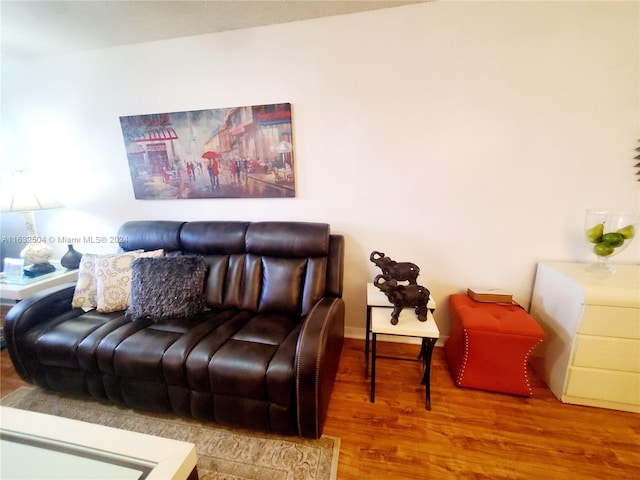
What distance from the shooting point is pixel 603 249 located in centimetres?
143

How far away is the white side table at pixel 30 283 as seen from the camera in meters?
1.71

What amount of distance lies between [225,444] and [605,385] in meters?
2.08

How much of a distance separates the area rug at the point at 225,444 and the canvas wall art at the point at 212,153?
153 cm

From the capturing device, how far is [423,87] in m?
1.64

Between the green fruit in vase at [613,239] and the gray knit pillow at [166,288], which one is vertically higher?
the green fruit in vase at [613,239]

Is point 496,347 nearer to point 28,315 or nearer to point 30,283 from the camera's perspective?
point 28,315

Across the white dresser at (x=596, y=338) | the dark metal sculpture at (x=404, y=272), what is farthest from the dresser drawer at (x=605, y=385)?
the dark metal sculpture at (x=404, y=272)

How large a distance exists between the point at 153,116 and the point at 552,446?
3.33 meters

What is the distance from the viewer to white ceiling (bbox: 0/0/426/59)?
1.52 m

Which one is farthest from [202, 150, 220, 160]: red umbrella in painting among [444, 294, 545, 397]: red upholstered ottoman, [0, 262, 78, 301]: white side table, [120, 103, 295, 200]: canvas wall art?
[444, 294, 545, 397]: red upholstered ottoman

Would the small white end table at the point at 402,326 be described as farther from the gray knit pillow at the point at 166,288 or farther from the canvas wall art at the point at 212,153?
the gray knit pillow at the point at 166,288

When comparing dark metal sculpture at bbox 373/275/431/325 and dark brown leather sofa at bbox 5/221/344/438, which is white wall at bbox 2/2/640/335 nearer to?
dark brown leather sofa at bbox 5/221/344/438

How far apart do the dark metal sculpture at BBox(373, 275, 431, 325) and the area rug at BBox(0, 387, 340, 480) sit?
2.46 ft

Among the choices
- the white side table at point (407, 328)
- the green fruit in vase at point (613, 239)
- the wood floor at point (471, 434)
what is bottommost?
the wood floor at point (471, 434)
